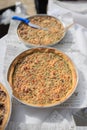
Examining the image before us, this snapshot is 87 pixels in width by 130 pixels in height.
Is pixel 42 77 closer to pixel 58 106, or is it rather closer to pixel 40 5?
pixel 58 106

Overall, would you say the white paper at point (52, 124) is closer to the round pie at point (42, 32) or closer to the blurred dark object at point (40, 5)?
the round pie at point (42, 32)

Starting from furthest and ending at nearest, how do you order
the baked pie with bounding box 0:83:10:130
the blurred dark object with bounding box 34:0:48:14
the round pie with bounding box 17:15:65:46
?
the blurred dark object with bounding box 34:0:48:14 < the round pie with bounding box 17:15:65:46 < the baked pie with bounding box 0:83:10:130

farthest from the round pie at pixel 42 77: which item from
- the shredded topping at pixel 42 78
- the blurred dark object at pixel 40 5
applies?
the blurred dark object at pixel 40 5

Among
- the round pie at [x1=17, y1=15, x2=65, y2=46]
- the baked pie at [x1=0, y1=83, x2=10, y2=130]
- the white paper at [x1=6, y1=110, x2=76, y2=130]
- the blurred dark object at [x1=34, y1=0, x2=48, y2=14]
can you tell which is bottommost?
the white paper at [x1=6, y1=110, x2=76, y2=130]

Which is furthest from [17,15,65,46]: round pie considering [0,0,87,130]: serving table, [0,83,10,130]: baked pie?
[0,83,10,130]: baked pie

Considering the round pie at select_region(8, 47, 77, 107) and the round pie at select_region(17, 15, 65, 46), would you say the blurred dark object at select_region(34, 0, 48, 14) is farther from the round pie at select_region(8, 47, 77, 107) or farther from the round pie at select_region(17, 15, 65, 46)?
the round pie at select_region(8, 47, 77, 107)

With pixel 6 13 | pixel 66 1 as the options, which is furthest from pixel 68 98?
pixel 6 13
